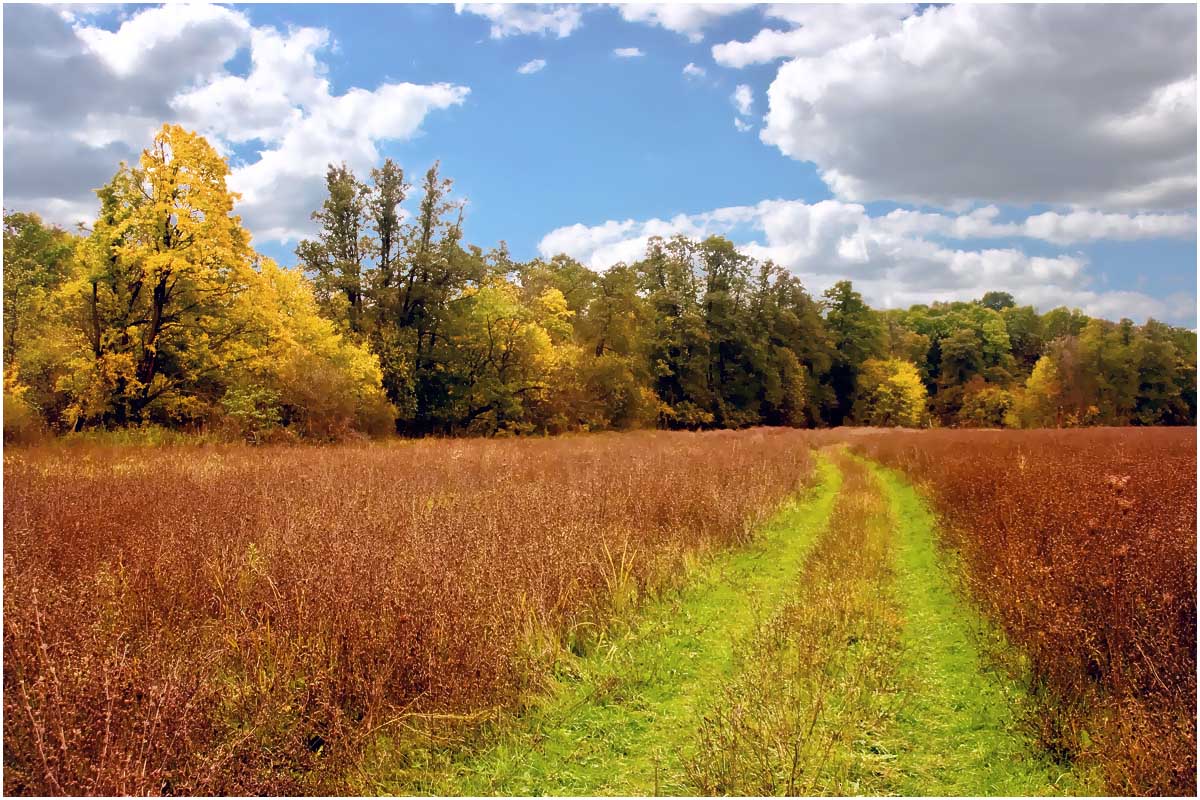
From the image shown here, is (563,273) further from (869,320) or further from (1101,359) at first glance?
(1101,359)

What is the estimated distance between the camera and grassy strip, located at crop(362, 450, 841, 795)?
373 centimetres

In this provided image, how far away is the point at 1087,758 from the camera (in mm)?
3725

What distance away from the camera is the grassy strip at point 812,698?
368cm

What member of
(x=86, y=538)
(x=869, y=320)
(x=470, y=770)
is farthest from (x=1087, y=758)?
(x=869, y=320)

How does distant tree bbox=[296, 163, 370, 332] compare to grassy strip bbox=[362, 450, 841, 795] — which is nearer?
grassy strip bbox=[362, 450, 841, 795]

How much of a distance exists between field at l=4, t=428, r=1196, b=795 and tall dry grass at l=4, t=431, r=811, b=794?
0.02 m

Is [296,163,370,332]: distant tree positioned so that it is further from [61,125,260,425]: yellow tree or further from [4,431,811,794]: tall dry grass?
[4,431,811,794]: tall dry grass

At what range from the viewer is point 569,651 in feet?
17.3

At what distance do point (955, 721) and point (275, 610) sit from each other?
467cm

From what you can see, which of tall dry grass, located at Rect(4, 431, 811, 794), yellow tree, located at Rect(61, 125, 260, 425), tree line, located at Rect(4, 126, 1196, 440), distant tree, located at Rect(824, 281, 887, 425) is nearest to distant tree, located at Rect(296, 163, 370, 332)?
tree line, located at Rect(4, 126, 1196, 440)

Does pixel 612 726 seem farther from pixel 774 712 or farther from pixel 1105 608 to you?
pixel 1105 608

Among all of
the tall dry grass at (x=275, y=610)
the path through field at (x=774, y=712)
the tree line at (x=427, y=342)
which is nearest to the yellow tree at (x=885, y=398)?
the tree line at (x=427, y=342)

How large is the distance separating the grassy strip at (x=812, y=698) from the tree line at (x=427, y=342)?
18.9 m

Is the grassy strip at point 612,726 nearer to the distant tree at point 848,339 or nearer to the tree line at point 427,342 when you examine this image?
the tree line at point 427,342
